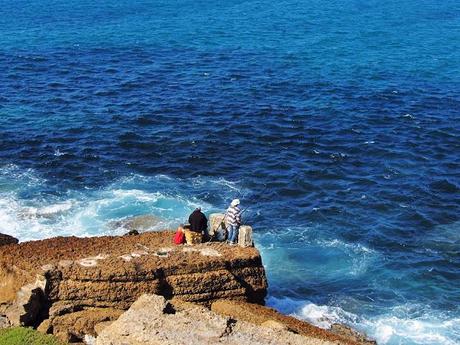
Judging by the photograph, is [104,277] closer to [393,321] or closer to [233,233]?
[233,233]

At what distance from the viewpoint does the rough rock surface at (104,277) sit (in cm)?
2417

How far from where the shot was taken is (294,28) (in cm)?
8994

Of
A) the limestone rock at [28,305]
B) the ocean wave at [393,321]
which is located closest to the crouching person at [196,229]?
the ocean wave at [393,321]

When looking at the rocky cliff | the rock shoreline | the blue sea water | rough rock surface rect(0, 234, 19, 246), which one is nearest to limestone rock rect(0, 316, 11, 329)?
the rock shoreline

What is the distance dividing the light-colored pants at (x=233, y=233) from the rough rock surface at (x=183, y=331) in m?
6.31

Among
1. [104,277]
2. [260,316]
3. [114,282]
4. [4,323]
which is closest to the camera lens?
[4,323]

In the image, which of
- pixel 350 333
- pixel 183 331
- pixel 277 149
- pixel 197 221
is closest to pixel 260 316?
pixel 197 221

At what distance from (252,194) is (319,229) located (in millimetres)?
5681

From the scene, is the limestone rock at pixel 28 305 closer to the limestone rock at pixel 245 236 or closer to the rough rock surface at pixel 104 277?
the rough rock surface at pixel 104 277

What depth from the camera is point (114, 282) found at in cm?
2448

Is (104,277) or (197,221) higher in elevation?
(197,221)

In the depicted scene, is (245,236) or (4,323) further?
(245,236)

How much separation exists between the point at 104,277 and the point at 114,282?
41cm

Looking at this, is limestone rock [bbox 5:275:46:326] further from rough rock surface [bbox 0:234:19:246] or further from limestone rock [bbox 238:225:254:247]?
limestone rock [bbox 238:225:254:247]
